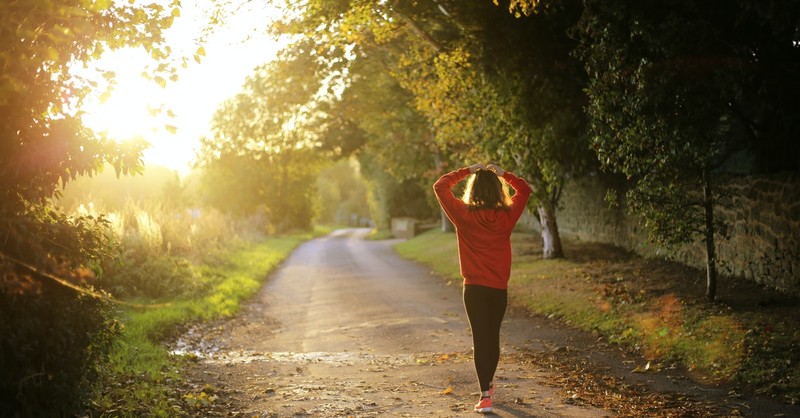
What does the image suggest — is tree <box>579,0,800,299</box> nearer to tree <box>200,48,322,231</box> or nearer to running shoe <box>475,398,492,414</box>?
running shoe <box>475,398,492,414</box>

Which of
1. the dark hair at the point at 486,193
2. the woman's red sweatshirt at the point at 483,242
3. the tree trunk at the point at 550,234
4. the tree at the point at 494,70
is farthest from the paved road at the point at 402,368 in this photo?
the tree trunk at the point at 550,234

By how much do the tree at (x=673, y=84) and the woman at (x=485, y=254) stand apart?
5004 mm

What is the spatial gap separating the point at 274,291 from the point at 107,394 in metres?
12.5

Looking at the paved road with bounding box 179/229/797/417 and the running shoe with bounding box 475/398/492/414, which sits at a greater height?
the running shoe with bounding box 475/398/492/414

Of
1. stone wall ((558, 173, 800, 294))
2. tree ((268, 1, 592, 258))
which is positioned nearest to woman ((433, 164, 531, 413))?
stone wall ((558, 173, 800, 294))

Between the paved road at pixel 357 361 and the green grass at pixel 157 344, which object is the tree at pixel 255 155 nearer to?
the green grass at pixel 157 344

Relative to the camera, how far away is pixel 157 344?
10945 mm

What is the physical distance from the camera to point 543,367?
9.05 meters

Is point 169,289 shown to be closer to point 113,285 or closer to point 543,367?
point 113,285

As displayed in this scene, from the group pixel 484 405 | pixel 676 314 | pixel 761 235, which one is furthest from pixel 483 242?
pixel 761 235

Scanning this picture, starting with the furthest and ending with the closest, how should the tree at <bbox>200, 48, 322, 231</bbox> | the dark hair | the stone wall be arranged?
the tree at <bbox>200, 48, 322, 231</bbox>, the stone wall, the dark hair

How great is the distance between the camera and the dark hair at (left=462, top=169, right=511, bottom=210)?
6.72 m

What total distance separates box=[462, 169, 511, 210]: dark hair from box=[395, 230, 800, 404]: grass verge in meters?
3.35

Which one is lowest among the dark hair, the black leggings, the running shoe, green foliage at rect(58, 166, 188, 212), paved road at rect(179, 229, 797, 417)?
paved road at rect(179, 229, 797, 417)
